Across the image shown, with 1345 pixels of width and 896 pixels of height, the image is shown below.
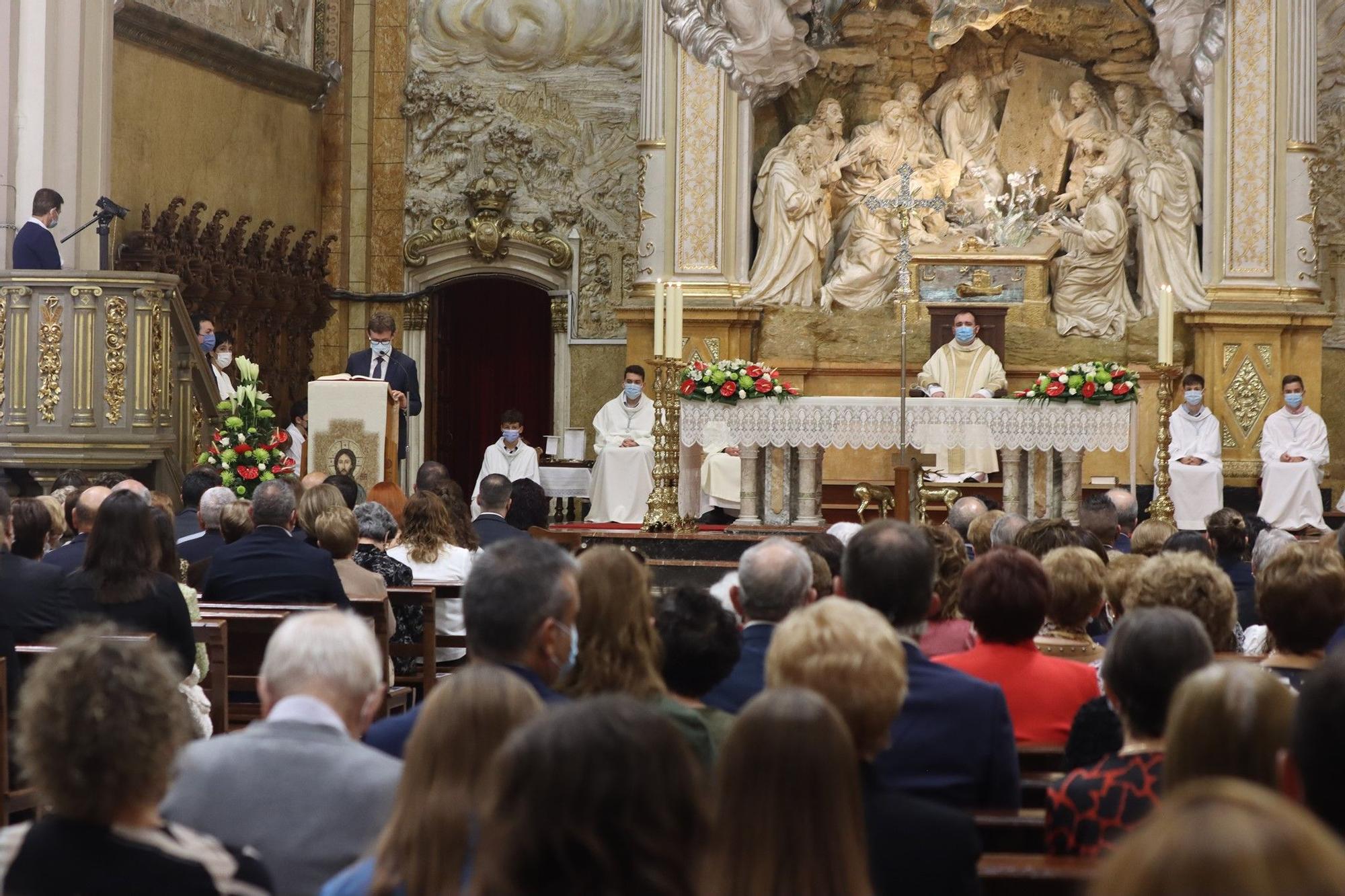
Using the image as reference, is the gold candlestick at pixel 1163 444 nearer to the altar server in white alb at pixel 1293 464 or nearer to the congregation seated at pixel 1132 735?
the altar server in white alb at pixel 1293 464

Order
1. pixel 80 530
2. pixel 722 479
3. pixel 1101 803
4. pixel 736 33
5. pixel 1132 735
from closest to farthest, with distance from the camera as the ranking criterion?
pixel 1101 803, pixel 1132 735, pixel 80 530, pixel 722 479, pixel 736 33

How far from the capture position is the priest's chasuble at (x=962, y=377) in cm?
1327

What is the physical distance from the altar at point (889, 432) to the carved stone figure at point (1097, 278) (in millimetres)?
4174

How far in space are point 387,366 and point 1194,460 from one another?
6.21 meters

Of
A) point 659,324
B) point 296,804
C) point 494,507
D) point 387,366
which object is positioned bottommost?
point 296,804

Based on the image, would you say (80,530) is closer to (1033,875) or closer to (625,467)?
(1033,875)

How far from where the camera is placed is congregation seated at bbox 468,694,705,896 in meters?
2.11

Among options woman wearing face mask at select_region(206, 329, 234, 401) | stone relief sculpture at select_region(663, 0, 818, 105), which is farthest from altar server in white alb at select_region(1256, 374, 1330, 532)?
woman wearing face mask at select_region(206, 329, 234, 401)

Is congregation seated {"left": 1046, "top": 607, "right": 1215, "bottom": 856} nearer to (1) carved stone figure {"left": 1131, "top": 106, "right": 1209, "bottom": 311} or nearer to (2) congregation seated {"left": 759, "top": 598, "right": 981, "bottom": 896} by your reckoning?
(2) congregation seated {"left": 759, "top": 598, "right": 981, "bottom": 896}

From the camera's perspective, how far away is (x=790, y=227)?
53.8ft

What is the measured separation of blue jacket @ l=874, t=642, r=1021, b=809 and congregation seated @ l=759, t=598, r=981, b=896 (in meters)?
0.55

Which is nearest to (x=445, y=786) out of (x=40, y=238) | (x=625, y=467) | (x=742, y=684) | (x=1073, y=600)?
(x=742, y=684)

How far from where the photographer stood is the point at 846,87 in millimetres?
17156

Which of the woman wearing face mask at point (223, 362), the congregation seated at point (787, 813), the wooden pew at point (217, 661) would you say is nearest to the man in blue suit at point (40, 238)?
the woman wearing face mask at point (223, 362)
